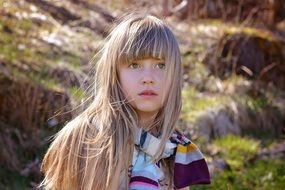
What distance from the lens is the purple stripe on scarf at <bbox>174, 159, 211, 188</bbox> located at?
2951 mm

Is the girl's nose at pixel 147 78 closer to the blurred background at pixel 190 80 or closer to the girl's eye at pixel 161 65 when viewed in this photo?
the girl's eye at pixel 161 65

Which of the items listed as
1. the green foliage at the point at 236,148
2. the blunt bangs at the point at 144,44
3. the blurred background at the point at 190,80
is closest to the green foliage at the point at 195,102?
the blurred background at the point at 190,80

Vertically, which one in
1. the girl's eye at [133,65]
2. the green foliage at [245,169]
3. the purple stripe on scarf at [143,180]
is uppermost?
the girl's eye at [133,65]

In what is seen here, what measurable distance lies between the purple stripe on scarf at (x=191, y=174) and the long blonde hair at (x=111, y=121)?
0.06 m

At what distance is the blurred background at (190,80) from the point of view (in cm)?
593

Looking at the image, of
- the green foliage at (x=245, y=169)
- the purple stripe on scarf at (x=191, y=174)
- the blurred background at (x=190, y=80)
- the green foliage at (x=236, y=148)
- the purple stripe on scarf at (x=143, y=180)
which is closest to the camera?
the purple stripe on scarf at (x=143, y=180)

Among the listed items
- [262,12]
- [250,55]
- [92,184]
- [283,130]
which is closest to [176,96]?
[92,184]

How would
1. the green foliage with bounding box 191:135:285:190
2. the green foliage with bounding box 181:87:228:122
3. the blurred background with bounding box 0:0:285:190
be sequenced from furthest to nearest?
1. the green foliage with bounding box 181:87:228:122
2. the green foliage with bounding box 191:135:285:190
3. the blurred background with bounding box 0:0:285:190

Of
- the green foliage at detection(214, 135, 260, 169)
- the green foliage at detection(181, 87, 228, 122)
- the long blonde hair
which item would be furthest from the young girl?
the green foliage at detection(181, 87, 228, 122)

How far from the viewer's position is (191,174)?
2.99 m

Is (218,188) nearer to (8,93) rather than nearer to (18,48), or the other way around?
(8,93)

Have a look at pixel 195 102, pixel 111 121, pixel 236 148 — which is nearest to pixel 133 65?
pixel 111 121

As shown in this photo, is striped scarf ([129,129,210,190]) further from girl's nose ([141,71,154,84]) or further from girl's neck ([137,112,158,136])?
girl's nose ([141,71,154,84])

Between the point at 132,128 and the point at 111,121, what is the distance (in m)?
0.09
